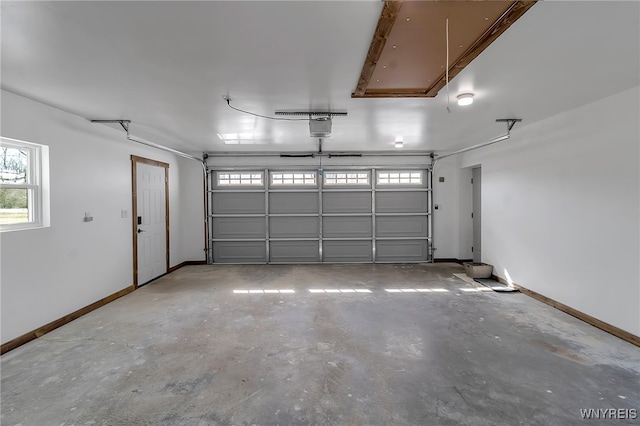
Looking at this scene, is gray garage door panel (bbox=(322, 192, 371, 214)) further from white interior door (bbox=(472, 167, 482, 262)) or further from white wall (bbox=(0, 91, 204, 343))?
white wall (bbox=(0, 91, 204, 343))

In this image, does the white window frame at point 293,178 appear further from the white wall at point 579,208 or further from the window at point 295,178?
the white wall at point 579,208

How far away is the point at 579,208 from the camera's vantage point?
3.21 m

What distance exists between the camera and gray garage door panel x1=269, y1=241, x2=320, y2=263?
20.2 ft

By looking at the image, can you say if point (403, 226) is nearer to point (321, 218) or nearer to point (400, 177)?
point (400, 177)

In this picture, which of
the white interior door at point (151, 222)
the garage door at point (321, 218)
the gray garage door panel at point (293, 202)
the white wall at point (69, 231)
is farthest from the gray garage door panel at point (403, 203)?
the white wall at point (69, 231)

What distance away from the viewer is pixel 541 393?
76.4 inches

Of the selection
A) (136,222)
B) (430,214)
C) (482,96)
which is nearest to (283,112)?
(482,96)

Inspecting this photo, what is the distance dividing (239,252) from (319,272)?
6.49 ft

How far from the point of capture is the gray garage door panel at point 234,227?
6.16m

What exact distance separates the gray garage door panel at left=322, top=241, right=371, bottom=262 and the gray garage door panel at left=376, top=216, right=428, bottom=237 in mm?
458

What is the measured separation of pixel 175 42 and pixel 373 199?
4.85 meters

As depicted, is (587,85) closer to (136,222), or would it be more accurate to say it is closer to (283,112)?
(283,112)

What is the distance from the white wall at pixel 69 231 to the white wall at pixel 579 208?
229 inches

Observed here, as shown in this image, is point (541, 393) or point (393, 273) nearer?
point (541, 393)
